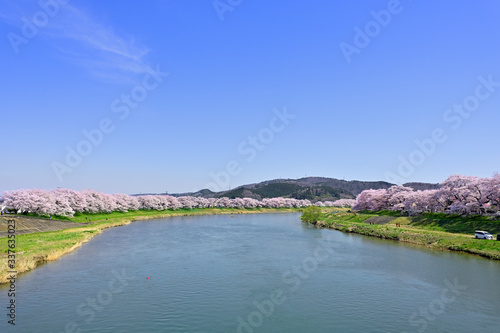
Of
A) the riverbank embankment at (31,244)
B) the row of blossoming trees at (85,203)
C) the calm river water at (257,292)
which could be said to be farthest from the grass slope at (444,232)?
the row of blossoming trees at (85,203)

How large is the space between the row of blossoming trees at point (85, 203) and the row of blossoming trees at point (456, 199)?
78121mm

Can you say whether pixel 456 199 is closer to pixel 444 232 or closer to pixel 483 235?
pixel 444 232

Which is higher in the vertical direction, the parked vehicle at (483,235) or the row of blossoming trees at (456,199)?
the row of blossoming trees at (456,199)

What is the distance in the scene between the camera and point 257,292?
75.3 ft

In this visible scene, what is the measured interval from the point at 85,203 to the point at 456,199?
3371 inches

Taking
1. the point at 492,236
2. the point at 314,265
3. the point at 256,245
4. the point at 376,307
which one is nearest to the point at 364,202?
the point at 492,236

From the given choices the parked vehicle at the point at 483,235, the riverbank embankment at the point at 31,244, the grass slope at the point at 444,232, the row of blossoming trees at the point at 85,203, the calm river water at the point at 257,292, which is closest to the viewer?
the calm river water at the point at 257,292

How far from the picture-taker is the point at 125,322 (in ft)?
57.5

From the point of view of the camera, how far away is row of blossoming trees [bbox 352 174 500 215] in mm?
51325

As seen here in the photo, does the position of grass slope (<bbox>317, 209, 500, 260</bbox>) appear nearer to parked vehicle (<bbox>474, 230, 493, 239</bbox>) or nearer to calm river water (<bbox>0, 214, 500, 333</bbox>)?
parked vehicle (<bbox>474, 230, 493, 239</bbox>)

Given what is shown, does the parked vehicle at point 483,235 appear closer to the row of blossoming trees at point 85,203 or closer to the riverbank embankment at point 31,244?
the riverbank embankment at point 31,244

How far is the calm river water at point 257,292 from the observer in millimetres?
17531

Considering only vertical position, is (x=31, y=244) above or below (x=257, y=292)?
above

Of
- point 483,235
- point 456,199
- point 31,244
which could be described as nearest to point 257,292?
point 31,244
